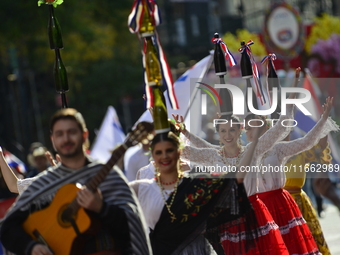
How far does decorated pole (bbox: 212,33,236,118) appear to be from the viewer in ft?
20.9

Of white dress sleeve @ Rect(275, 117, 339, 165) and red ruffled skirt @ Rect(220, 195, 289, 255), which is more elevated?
white dress sleeve @ Rect(275, 117, 339, 165)

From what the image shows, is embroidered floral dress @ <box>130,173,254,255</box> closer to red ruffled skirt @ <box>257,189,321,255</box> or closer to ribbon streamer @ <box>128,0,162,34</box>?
ribbon streamer @ <box>128,0,162,34</box>

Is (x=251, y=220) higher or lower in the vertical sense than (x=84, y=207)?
lower

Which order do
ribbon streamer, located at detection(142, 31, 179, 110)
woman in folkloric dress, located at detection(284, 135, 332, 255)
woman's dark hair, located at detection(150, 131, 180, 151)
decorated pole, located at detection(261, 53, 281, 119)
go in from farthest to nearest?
woman in folkloric dress, located at detection(284, 135, 332, 255) < decorated pole, located at detection(261, 53, 281, 119) < woman's dark hair, located at detection(150, 131, 180, 151) < ribbon streamer, located at detection(142, 31, 179, 110)

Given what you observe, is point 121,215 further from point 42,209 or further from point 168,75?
point 168,75

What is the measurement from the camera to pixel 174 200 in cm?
537

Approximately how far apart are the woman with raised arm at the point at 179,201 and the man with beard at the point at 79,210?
68 cm

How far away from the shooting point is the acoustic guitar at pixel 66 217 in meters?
4.48

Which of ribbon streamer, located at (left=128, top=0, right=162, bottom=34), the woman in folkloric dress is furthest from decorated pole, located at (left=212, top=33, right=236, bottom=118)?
ribbon streamer, located at (left=128, top=0, right=162, bottom=34)

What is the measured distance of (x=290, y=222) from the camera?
710 centimetres

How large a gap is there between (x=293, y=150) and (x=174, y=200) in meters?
→ 2.01

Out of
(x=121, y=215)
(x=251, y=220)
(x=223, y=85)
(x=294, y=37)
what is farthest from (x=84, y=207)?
(x=294, y=37)

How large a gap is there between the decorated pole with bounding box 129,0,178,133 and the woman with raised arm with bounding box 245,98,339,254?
2.15 m
